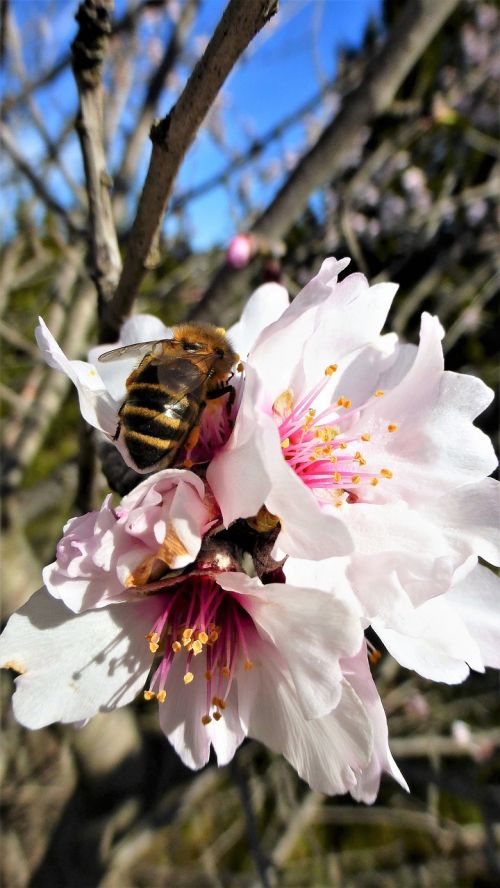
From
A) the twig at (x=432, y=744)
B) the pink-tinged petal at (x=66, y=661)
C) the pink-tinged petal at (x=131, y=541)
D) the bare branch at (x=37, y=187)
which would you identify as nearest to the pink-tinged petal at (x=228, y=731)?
the pink-tinged petal at (x=66, y=661)

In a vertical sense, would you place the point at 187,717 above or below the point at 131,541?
below

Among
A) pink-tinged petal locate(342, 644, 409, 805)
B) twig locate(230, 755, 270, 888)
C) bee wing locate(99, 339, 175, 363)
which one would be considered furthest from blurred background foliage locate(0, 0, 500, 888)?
pink-tinged petal locate(342, 644, 409, 805)

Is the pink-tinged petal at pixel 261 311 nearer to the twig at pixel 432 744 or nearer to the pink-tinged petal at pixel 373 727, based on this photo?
the pink-tinged petal at pixel 373 727

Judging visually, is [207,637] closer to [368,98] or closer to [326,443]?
[326,443]

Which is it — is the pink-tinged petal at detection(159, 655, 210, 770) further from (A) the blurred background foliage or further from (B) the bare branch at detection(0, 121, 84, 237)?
(B) the bare branch at detection(0, 121, 84, 237)

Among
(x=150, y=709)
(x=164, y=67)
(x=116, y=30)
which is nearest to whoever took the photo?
(x=116, y=30)

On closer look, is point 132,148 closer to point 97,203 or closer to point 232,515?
point 97,203

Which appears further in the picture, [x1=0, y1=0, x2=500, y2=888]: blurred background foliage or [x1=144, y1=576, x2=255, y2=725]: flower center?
[x1=0, y1=0, x2=500, y2=888]: blurred background foliage

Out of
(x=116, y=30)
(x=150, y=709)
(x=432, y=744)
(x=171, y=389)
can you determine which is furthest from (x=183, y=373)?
(x=150, y=709)
